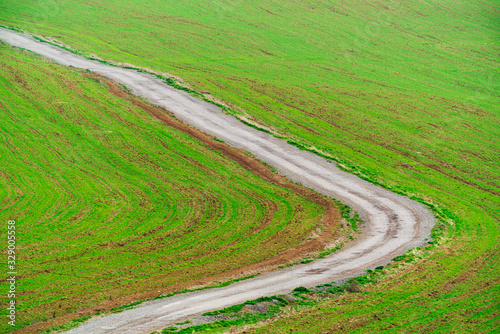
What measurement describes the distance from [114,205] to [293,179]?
1446 cm

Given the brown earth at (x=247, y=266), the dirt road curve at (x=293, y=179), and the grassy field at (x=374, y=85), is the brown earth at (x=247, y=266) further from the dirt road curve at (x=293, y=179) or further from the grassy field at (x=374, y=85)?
the grassy field at (x=374, y=85)

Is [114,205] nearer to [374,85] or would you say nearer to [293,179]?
[293,179]

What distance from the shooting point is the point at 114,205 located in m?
30.7

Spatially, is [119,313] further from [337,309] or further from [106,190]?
[106,190]

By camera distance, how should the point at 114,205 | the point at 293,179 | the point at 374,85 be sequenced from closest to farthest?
the point at 114,205
the point at 293,179
the point at 374,85

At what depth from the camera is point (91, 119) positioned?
4431 cm

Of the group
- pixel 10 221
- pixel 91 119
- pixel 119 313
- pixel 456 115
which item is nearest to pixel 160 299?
pixel 119 313

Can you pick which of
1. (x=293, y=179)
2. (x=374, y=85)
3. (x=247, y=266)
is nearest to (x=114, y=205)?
(x=247, y=266)

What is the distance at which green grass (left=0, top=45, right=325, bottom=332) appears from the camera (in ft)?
74.7

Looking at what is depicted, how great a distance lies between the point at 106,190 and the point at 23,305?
44.6 feet

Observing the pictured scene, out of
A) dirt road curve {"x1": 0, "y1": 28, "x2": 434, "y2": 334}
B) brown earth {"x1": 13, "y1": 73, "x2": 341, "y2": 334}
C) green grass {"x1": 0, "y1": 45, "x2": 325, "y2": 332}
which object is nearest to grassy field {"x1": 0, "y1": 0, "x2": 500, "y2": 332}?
dirt road curve {"x1": 0, "y1": 28, "x2": 434, "y2": 334}

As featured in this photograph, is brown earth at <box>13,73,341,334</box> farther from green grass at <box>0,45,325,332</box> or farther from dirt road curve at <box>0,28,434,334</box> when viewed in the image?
dirt road curve at <box>0,28,434,334</box>

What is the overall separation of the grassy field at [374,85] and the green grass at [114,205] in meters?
8.37

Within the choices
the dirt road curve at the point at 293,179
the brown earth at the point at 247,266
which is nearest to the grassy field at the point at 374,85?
the dirt road curve at the point at 293,179
